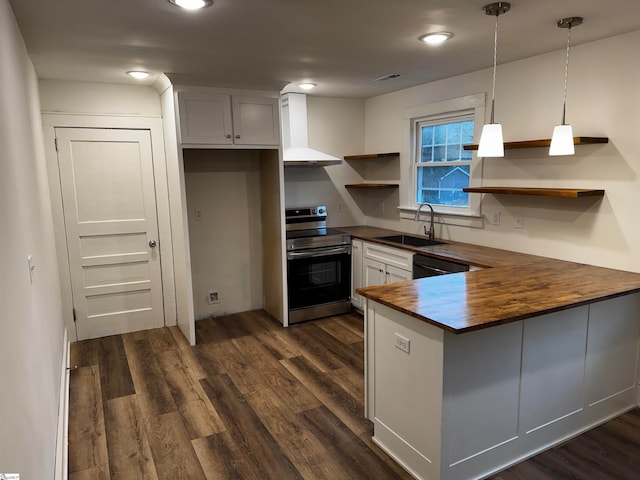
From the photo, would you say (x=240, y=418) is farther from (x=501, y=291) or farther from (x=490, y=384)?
(x=501, y=291)

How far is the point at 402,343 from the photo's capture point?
222 centimetres

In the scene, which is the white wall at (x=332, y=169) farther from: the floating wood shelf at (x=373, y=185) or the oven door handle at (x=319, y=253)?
the oven door handle at (x=319, y=253)

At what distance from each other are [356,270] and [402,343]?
2.42m

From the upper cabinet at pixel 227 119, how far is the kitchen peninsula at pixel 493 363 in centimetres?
212

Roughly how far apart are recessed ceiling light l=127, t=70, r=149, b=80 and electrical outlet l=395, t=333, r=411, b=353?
2830 millimetres

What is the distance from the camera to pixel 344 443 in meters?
2.52

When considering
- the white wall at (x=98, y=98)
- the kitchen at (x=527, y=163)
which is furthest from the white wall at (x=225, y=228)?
the kitchen at (x=527, y=163)

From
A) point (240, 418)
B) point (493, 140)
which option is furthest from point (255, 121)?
point (240, 418)

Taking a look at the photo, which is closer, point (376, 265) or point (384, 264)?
point (384, 264)

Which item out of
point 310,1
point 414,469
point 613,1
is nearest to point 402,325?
point 414,469

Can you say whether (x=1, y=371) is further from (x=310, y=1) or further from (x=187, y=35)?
(x=187, y=35)

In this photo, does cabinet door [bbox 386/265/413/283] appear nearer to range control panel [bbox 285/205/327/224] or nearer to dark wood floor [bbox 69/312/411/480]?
dark wood floor [bbox 69/312/411/480]

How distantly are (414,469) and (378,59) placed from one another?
2.68 meters

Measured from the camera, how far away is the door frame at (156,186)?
3.80 meters
